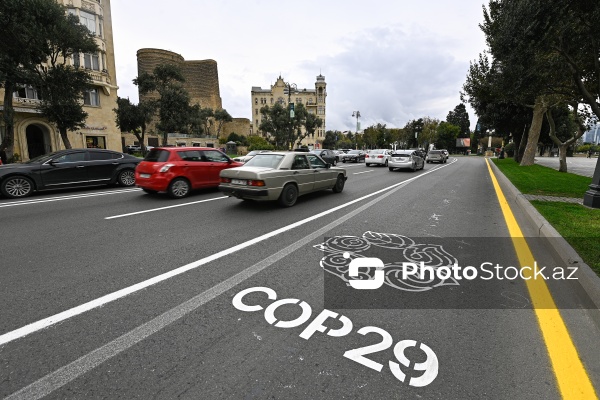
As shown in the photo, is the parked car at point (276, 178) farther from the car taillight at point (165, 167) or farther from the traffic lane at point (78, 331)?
the traffic lane at point (78, 331)

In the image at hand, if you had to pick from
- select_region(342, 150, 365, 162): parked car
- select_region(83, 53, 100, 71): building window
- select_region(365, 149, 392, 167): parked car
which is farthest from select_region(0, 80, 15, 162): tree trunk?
select_region(342, 150, 365, 162): parked car

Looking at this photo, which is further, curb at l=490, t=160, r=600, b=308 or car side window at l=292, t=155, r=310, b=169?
car side window at l=292, t=155, r=310, b=169

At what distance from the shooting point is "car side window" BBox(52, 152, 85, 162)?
10.6 m

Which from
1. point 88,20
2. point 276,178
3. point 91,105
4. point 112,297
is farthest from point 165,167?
point 88,20

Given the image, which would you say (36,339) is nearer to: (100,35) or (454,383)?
(454,383)

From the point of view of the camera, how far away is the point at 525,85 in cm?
982

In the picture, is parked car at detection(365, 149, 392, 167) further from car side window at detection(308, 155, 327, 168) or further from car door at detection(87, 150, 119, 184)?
car door at detection(87, 150, 119, 184)

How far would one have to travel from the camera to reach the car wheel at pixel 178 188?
364 inches

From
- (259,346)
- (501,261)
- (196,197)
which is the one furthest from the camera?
(196,197)

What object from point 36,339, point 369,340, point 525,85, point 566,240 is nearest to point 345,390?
point 369,340

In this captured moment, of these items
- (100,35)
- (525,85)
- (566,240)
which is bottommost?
(566,240)

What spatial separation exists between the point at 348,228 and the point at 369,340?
3.44 meters

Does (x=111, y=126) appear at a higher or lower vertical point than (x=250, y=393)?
higher


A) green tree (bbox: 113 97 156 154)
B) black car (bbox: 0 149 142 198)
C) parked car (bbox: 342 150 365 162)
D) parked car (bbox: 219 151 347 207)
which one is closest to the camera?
parked car (bbox: 219 151 347 207)
